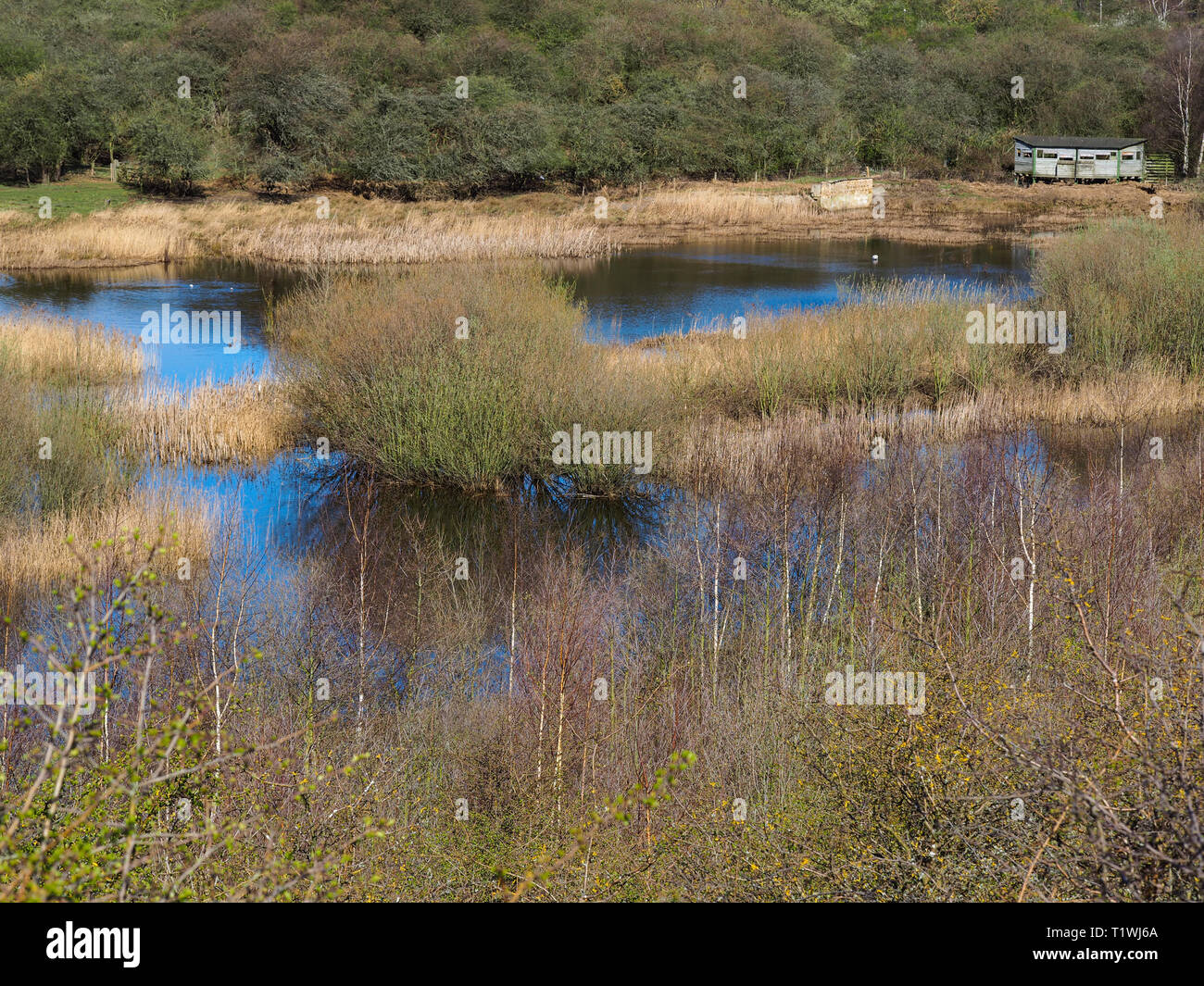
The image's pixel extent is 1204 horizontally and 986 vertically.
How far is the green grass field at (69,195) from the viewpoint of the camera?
39.3m

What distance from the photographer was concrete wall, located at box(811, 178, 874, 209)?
Answer: 48.5 metres

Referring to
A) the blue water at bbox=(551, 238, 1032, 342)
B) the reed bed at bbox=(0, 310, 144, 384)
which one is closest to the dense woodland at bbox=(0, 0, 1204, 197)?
the blue water at bbox=(551, 238, 1032, 342)

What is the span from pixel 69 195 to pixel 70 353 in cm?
2709

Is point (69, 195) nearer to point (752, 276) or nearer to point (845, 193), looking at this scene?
point (752, 276)

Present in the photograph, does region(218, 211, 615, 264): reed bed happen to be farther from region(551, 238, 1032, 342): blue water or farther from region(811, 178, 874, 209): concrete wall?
region(811, 178, 874, 209): concrete wall

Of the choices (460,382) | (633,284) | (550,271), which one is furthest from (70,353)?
(550,271)

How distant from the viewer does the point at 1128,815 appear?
442cm

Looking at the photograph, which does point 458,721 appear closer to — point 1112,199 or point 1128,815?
point 1128,815

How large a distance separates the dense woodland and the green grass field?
125 cm

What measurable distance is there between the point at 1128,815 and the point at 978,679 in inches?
94.1

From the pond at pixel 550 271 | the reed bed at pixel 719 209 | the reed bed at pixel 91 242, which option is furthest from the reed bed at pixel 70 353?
the reed bed at pixel 719 209

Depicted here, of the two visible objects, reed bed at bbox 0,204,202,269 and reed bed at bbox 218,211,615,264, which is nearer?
reed bed at bbox 218,211,615,264

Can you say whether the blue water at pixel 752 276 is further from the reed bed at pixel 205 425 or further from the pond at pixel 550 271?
the reed bed at pixel 205 425
